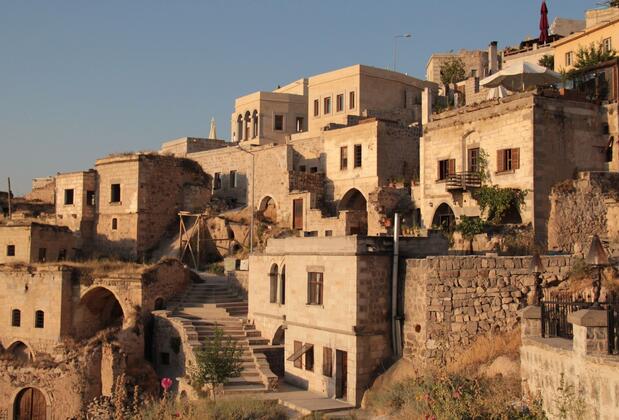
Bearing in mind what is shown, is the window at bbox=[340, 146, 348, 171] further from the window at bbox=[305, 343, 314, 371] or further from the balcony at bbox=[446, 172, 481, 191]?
the window at bbox=[305, 343, 314, 371]

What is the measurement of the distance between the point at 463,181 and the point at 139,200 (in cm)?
1844

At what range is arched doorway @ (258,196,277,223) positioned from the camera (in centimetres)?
4053

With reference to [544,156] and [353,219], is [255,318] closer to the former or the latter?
[353,219]

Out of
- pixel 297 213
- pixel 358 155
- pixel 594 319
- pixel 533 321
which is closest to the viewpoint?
pixel 594 319

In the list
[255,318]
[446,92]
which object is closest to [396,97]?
[446,92]

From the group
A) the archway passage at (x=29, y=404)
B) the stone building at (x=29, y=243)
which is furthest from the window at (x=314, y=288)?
the stone building at (x=29, y=243)

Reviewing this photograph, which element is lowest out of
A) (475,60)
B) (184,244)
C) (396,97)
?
(184,244)

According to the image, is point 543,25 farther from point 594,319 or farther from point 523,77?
point 594,319

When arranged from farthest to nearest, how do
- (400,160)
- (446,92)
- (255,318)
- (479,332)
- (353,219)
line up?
(446,92), (400,160), (353,219), (255,318), (479,332)

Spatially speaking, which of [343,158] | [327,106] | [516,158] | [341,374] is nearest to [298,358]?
[341,374]

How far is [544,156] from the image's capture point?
2667cm

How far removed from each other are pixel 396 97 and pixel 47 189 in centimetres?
2462

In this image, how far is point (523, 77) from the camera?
100ft

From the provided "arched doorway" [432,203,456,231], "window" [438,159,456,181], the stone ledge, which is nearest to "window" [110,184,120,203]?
"arched doorway" [432,203,456,231]
